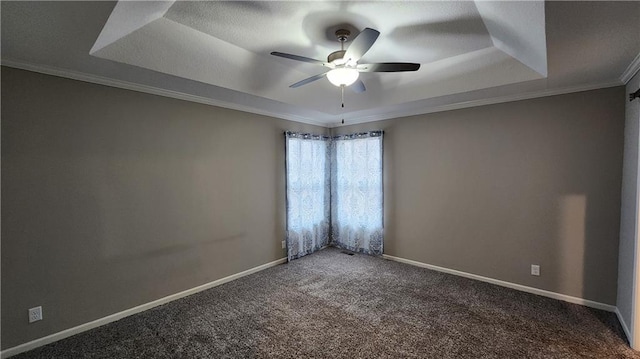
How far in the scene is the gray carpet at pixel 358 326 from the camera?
228 centimetres

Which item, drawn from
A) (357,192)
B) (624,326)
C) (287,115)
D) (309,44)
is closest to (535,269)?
(624,326)

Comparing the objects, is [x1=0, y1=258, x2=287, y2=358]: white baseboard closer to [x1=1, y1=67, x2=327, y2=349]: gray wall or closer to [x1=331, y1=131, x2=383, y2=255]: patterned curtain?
[x1=1, y1=67, x2=327, y2=349]: gray wall

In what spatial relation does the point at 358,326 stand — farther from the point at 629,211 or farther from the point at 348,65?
the point at 629,211

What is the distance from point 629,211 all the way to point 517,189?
96cm

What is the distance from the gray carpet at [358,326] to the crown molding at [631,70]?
2.27 meters

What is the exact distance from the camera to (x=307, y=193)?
469cm

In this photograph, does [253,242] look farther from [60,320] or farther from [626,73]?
[626,73]

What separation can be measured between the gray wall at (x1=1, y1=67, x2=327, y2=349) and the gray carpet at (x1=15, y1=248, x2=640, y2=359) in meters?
0.34

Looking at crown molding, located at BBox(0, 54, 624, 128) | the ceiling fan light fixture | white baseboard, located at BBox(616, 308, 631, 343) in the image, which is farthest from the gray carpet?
crown molding, located at BBox(0, 54, 624, 128)

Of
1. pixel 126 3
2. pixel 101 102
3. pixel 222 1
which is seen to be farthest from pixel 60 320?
pixel 222 1

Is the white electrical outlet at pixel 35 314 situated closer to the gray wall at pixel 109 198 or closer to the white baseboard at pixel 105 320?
the gray wall at pixel 109 198

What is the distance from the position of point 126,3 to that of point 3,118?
4.79 ft

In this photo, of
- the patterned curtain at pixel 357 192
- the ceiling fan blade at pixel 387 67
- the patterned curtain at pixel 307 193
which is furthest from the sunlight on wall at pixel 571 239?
the patterned curtain at pixel 307 193

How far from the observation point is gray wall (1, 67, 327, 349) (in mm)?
2287
